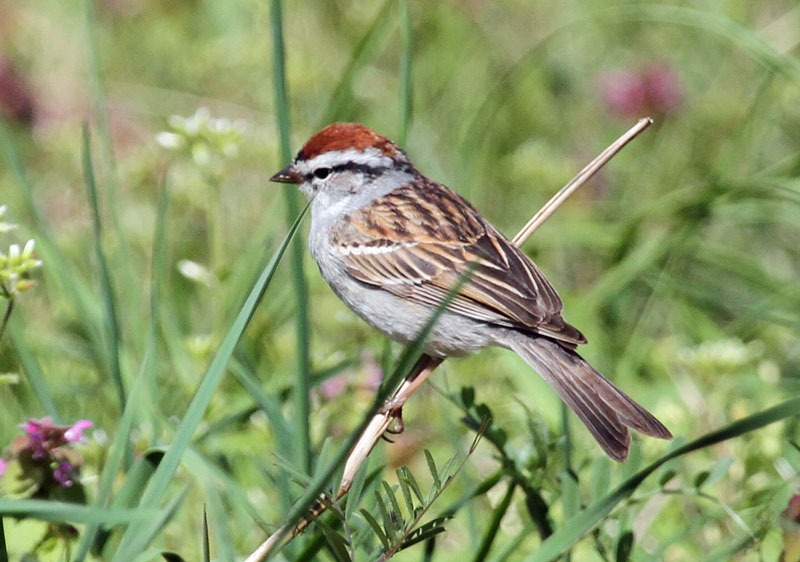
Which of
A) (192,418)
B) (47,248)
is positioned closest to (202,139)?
(47,248)

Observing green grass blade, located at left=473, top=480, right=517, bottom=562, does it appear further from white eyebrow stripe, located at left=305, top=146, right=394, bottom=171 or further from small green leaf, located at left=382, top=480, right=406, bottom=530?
white eyebrow stripe, located at left=305, top=146, right=394, bottom=171

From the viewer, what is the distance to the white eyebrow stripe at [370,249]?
2.82m

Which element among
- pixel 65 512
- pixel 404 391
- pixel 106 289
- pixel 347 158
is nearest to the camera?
pixel 65 512

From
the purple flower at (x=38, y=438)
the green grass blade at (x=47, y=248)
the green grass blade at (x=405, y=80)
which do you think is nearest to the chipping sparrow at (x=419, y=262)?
the green grass blade at (x=405, y=80)

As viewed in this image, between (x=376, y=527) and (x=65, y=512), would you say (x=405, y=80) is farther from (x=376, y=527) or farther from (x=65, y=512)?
(x=65, y=512)

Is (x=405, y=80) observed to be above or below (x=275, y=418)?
above

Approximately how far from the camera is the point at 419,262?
9.38ft

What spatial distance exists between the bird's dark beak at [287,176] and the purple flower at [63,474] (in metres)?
0.91

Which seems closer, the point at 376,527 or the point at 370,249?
the point at 376,527

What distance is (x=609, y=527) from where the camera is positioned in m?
2.94

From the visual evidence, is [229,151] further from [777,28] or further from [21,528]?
[777,28]

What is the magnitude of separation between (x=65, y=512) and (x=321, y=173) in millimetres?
1531

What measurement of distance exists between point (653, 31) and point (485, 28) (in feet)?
3.03

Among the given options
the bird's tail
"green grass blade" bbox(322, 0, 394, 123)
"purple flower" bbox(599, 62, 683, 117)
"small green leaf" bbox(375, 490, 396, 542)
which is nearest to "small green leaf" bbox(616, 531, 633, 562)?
the bird's tail
